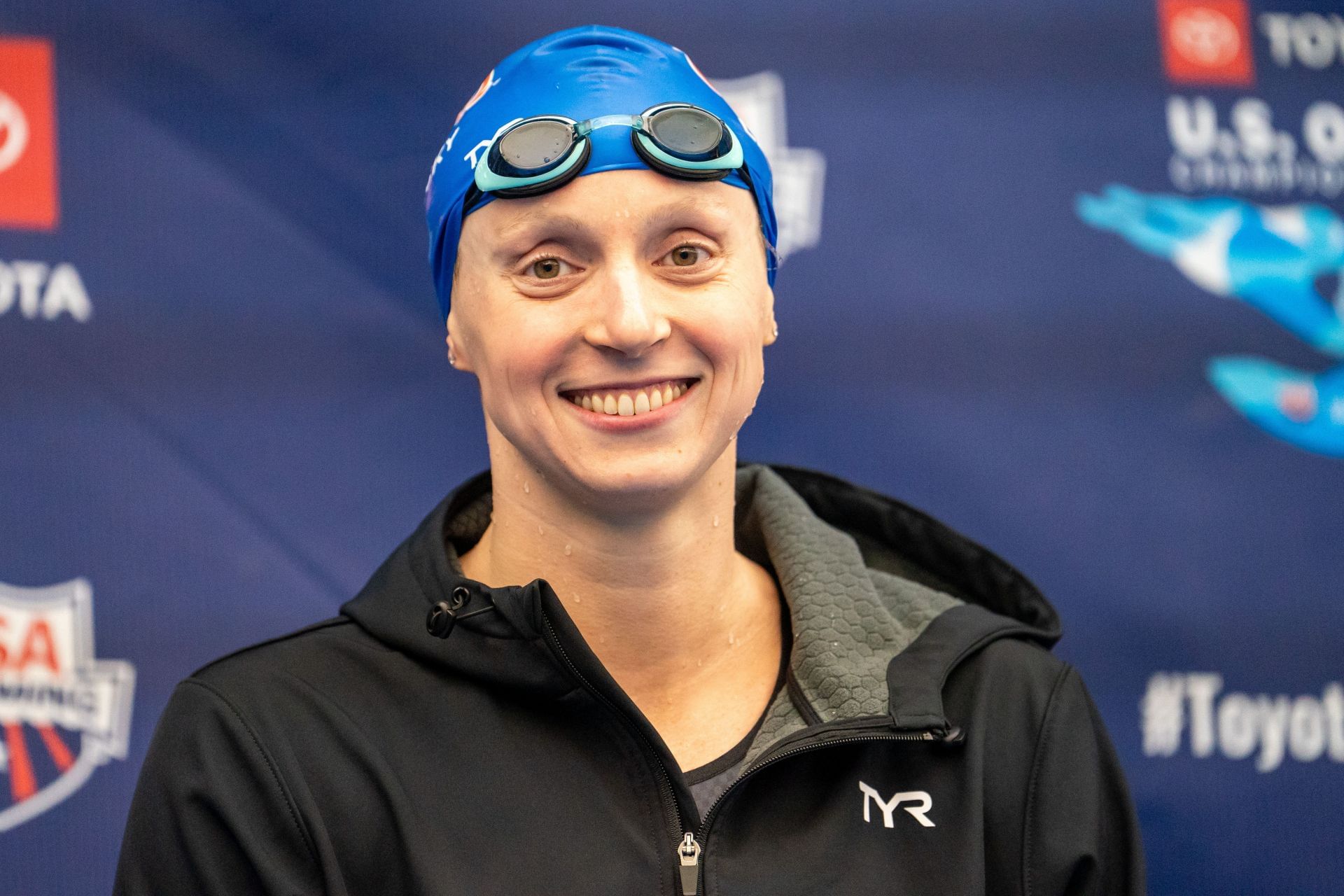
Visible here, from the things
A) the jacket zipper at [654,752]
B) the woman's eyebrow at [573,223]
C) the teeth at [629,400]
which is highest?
the woman's eyebrow at [573,223]

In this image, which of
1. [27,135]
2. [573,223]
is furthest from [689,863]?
[27,135]

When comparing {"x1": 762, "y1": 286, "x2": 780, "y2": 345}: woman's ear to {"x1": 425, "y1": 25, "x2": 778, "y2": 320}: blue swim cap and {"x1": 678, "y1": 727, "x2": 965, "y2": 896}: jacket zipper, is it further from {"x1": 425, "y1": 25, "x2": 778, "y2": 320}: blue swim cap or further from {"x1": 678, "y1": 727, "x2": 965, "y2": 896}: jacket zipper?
{"x1": 678, "y1": 727, "x2": 965, "y2": 896}: jacket zipper

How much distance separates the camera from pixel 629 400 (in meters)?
1.32

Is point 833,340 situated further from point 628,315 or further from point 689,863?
point 689,863

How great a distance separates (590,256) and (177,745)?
59 cm

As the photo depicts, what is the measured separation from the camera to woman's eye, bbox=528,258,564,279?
1338 millimetres

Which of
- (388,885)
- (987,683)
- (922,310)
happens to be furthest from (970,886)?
(922,310)

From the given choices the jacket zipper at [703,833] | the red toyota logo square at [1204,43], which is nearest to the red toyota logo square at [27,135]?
the jacket zipper at [703,833]

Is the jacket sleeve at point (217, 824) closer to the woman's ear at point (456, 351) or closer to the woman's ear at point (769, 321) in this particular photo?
the woman's ear at point (456, 351)

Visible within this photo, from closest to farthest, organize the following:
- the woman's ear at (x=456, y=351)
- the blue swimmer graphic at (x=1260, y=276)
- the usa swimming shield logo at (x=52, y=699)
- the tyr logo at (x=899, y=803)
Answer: the tyr logo at (x=899, y=803) → the woman's ear at (x=456, y=351) → the usa swimming shield logo at (x=52, y=699) → the blue swimmer graphic at (x=1260, y=276)

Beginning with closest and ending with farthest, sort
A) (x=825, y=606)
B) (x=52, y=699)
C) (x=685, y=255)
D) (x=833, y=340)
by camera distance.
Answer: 1. (x=685, y=255)
2. (x=825, y=606)
3. (x=52, y=699)
4. (x=833, y=340)

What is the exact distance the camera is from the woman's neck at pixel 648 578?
139 cm

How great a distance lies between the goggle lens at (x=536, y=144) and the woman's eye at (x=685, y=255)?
14cm

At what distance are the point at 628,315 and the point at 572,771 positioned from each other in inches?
16.5
